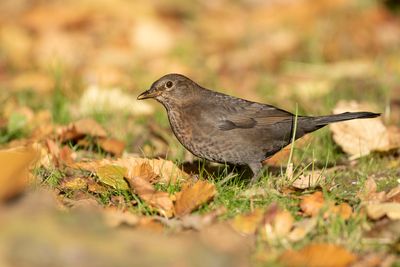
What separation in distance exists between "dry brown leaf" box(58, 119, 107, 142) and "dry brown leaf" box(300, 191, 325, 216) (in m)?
2.06

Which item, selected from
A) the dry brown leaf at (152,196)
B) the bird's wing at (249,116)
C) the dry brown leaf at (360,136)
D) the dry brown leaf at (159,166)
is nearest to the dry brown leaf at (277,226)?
the dry brown leaf at (152,196)

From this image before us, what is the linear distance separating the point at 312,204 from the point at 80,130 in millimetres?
2187

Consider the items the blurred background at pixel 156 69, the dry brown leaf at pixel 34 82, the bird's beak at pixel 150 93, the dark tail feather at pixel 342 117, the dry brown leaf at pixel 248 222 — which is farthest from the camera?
the dry brown leaf at pixel 34 82

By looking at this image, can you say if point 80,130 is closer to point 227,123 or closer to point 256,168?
point 227,123

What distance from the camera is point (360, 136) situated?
18.5 feet

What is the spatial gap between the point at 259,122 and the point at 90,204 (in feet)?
4.92

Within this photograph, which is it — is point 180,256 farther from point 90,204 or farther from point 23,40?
point 23,40

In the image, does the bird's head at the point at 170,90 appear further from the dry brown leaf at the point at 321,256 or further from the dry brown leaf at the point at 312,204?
the dry brown leaf at the point at 321,256

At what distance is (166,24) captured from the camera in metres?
10.3

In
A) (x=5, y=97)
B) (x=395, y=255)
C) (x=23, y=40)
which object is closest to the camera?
(x=395, y=255)

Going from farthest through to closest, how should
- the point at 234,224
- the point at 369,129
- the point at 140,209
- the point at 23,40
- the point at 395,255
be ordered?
the point at 23,40, the point at 369,129, the point at 140,209, the point at 234,224, the point at 395,255

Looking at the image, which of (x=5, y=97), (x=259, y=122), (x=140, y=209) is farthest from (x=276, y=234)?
(x=5, y=97)

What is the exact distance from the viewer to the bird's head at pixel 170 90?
5.21m

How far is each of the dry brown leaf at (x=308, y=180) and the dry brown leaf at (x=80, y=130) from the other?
1719 mm
